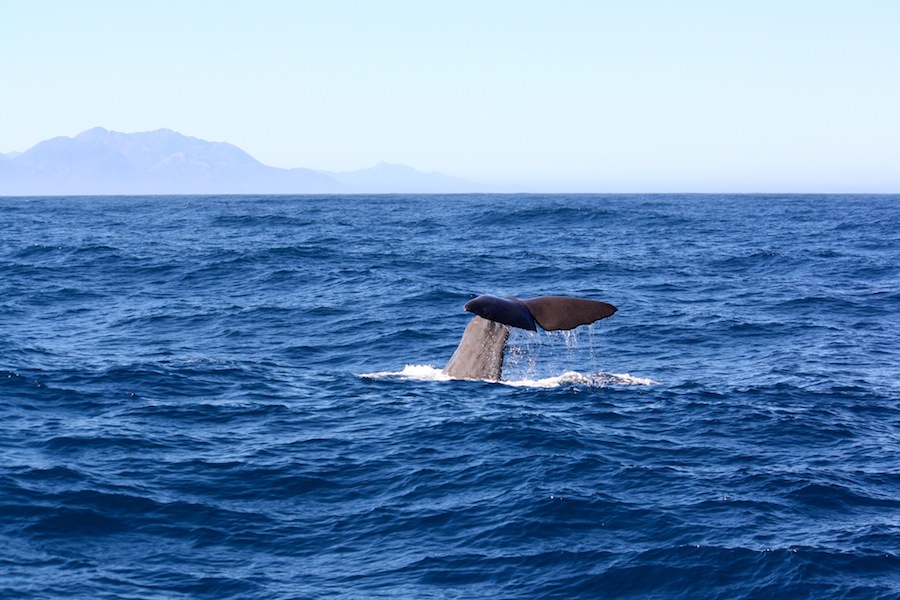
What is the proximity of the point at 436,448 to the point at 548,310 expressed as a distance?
2802 millimetres

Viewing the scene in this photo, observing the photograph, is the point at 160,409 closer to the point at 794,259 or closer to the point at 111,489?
the point at 111,489

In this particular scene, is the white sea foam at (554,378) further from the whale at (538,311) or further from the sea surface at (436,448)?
the whale at (538,311)

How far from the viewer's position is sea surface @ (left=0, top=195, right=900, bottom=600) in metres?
10.7

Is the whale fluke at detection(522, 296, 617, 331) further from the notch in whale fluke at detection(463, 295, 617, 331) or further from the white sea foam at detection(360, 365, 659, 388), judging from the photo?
the white sea foam at detection(360, 365, 659, 388)

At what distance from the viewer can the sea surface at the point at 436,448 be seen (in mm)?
10680

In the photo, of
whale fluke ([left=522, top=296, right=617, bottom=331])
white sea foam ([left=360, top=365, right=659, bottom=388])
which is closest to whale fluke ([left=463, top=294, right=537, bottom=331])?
whale fluke ([left=522, top=296, right=617, bottom=331])

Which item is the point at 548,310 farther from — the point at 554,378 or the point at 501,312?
the point at 554,378

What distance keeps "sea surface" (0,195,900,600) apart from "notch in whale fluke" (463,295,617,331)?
2001 millimetres

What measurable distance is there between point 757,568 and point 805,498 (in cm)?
256

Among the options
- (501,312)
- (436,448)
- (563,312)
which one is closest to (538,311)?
(563,312)

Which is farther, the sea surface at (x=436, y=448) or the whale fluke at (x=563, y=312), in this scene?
the whale fluke at (x=563, y=312)

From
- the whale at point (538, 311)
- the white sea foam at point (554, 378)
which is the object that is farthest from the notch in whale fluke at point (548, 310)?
the white sea foam at point (554, 378)

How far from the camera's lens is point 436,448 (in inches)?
596

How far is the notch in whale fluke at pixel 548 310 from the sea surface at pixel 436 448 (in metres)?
2.00
